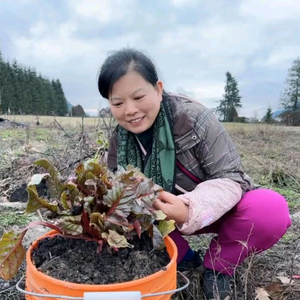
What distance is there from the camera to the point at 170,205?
135 cm

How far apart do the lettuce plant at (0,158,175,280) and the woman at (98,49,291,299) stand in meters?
0.33

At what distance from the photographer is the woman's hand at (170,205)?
1333 millimetres

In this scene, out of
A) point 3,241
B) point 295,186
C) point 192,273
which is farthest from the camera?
point 295,186

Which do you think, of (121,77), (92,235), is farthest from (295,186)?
(92,235)

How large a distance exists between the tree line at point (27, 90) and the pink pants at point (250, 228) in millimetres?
36524

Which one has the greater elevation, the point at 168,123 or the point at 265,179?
the point at 168,123

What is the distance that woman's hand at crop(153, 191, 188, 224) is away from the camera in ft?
4.37

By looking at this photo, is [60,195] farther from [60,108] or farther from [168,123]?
[60,108]

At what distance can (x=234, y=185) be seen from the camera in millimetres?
1608

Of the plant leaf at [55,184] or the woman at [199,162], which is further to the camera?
the woman at [199,162]

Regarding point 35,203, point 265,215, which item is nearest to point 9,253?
point 35,203

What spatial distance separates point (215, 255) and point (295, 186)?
248 centimetres

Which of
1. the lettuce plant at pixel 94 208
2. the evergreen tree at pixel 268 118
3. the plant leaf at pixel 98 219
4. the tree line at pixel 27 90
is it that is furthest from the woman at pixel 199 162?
the tree line at pixel 27 90

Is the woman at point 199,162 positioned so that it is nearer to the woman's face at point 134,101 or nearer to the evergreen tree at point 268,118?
the woman's face at point 134,101
